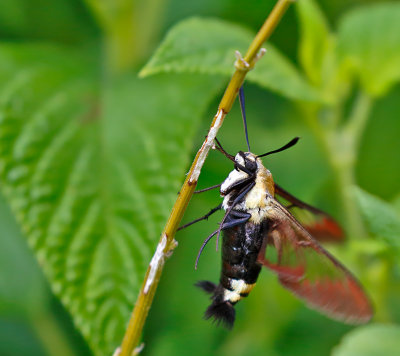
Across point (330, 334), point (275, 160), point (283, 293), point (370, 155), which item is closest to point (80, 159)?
point (283, 293)

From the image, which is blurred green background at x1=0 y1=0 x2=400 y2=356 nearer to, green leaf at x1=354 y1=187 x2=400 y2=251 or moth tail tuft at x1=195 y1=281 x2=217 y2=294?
green leaf at x1=354 y1=187 x2=400 y2=251

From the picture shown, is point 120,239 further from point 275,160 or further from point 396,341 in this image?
point 275,160

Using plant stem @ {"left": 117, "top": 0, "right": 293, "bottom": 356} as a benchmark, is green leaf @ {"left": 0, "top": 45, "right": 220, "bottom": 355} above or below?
below

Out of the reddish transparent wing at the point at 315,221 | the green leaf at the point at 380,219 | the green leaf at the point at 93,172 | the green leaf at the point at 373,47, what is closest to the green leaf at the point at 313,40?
the green leaf at the point at 373,47

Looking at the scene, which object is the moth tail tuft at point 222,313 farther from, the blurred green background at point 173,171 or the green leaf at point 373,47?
the green leaf at point 373,47

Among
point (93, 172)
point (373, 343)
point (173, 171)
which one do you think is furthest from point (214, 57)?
point (373, 343)

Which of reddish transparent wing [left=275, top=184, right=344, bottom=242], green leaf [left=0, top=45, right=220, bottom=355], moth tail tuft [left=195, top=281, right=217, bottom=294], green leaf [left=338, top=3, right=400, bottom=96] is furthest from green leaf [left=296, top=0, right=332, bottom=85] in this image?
moth tail tuft [left=195, top=281, right=217, bottom=294]

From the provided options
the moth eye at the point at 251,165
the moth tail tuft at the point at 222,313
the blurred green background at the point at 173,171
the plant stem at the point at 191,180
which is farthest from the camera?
the blurred green background at the point at 173,171
